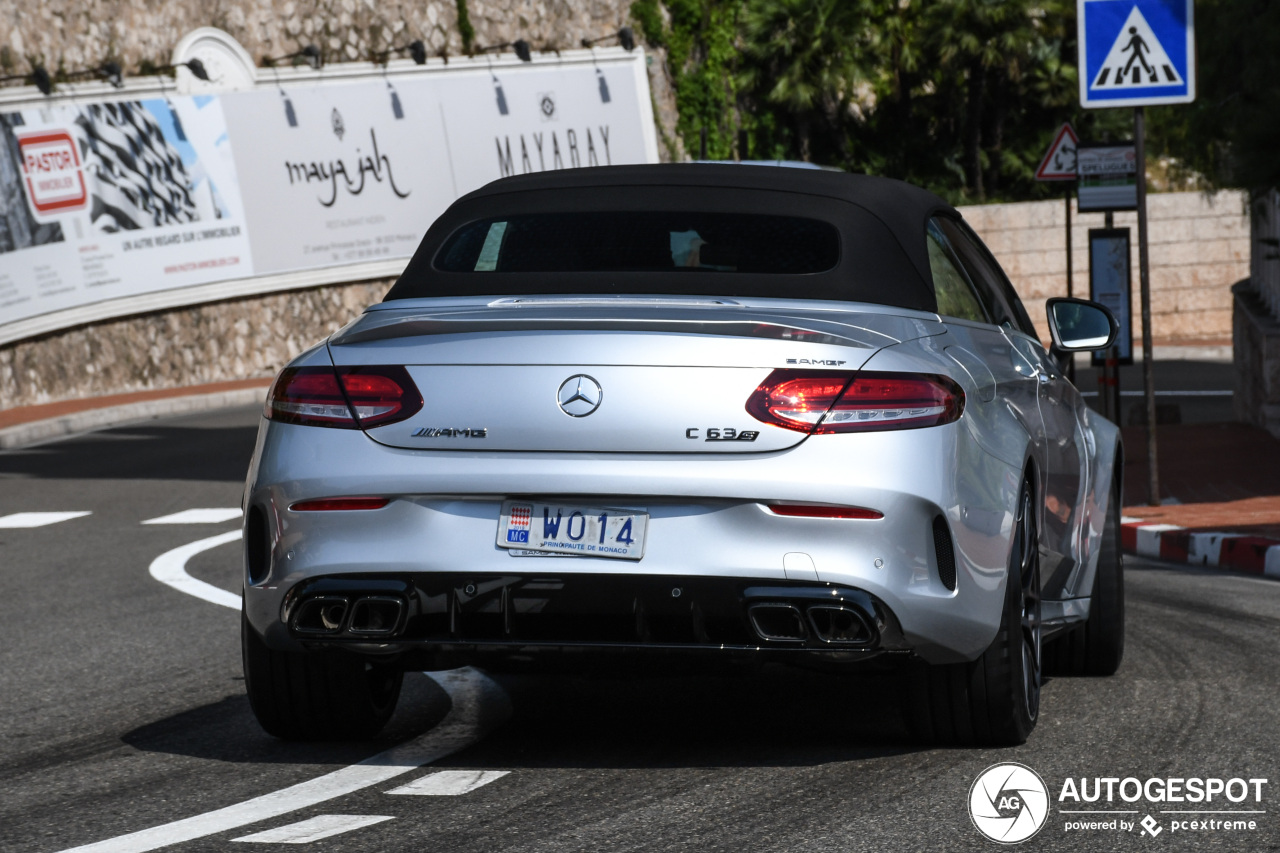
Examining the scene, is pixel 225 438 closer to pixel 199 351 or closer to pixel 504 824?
pixel 199 351

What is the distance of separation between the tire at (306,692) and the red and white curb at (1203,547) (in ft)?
18.5

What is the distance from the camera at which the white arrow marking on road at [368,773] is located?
4215mm

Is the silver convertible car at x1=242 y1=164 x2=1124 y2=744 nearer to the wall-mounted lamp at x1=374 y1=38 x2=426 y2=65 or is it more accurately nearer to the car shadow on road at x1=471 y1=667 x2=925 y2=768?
the car shadow on road at x1=471 y1=667 x2=925 y2=768

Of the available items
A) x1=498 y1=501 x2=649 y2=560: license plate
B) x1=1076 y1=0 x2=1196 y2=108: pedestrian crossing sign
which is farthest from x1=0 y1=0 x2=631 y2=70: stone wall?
x1=498 y1=501 x2=649 y2=560: license plate

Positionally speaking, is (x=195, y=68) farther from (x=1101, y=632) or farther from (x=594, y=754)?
(x=594, y=754)

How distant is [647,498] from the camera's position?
4465 mm

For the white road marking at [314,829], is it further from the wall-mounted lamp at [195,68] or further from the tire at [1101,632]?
the wall-mounted lamp at [195,68]

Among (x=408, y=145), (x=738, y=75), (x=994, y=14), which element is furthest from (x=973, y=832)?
(x=738, y=75)

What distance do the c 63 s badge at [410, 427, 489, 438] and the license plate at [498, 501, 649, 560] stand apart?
18 cm

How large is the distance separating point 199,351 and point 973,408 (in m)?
25.6

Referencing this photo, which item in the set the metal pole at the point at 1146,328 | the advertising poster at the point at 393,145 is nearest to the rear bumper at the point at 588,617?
the metal pole at the point at 1146,328

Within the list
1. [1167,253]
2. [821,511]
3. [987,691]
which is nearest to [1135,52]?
[987,691]

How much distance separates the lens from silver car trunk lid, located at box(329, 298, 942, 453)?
14.7ft

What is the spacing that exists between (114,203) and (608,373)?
77.1 feet
